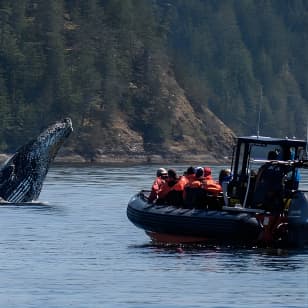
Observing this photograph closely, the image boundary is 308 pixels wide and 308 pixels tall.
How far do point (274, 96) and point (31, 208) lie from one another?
10265 centimetres

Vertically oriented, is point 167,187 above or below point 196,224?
above

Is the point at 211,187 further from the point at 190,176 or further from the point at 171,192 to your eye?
the point at 171,192

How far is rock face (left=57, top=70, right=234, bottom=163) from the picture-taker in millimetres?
113562

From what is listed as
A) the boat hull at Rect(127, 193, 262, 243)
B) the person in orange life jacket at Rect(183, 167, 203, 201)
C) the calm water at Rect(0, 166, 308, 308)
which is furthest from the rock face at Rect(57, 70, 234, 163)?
the boat hull at Rect(127, 193, 262, 243)

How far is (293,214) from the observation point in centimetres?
3388

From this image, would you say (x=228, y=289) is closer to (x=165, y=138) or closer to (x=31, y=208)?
(x=31, y=208)

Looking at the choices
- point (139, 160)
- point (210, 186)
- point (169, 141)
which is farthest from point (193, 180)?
point (169, 141)

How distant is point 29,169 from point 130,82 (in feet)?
250

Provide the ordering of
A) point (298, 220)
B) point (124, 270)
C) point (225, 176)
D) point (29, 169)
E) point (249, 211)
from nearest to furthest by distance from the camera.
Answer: point (124, 270) → point (298, 220) → point (249, 211) → point (225, 176) → point (29, 169)

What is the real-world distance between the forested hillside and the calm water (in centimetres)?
6998

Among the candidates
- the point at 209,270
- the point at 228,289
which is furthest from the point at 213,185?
the point at 228,289

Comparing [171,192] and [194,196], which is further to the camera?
[171,192]

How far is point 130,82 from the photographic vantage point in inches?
4995

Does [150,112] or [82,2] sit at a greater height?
[82,2]
